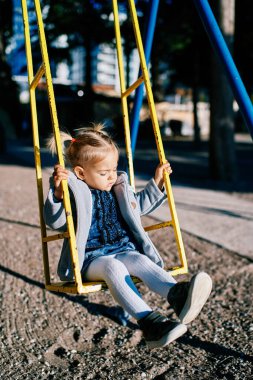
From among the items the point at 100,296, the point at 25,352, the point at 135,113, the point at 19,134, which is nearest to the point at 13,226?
the point at 100,296

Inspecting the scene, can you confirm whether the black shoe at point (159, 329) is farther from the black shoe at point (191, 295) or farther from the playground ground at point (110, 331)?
the playground ground at point (110, 331)

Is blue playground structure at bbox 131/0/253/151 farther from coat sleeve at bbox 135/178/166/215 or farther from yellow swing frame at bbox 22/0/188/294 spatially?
coat sleeve at bbox 135/178/166/215

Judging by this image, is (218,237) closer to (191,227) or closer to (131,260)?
(191,227)

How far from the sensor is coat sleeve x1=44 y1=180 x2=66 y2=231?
8.94ft

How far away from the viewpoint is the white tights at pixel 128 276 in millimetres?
2545

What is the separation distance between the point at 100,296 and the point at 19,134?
2484 centimetres

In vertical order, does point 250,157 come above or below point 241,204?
below

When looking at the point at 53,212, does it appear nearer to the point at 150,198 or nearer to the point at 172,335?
the point at 150,198

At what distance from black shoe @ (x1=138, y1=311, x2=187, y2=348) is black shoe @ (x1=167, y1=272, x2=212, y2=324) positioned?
0.09 metres

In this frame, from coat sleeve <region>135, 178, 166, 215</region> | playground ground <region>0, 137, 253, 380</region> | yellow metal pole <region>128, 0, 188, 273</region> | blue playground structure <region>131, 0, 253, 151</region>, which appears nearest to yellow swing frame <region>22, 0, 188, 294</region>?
yellow metal pole <region>128, 0, 188, 273</region>

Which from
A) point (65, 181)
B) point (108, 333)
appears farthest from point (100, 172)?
point (108, 333)

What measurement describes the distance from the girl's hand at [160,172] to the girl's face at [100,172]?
10.8 inches

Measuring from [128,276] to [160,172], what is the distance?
0.69 metres

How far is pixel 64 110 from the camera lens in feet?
107
